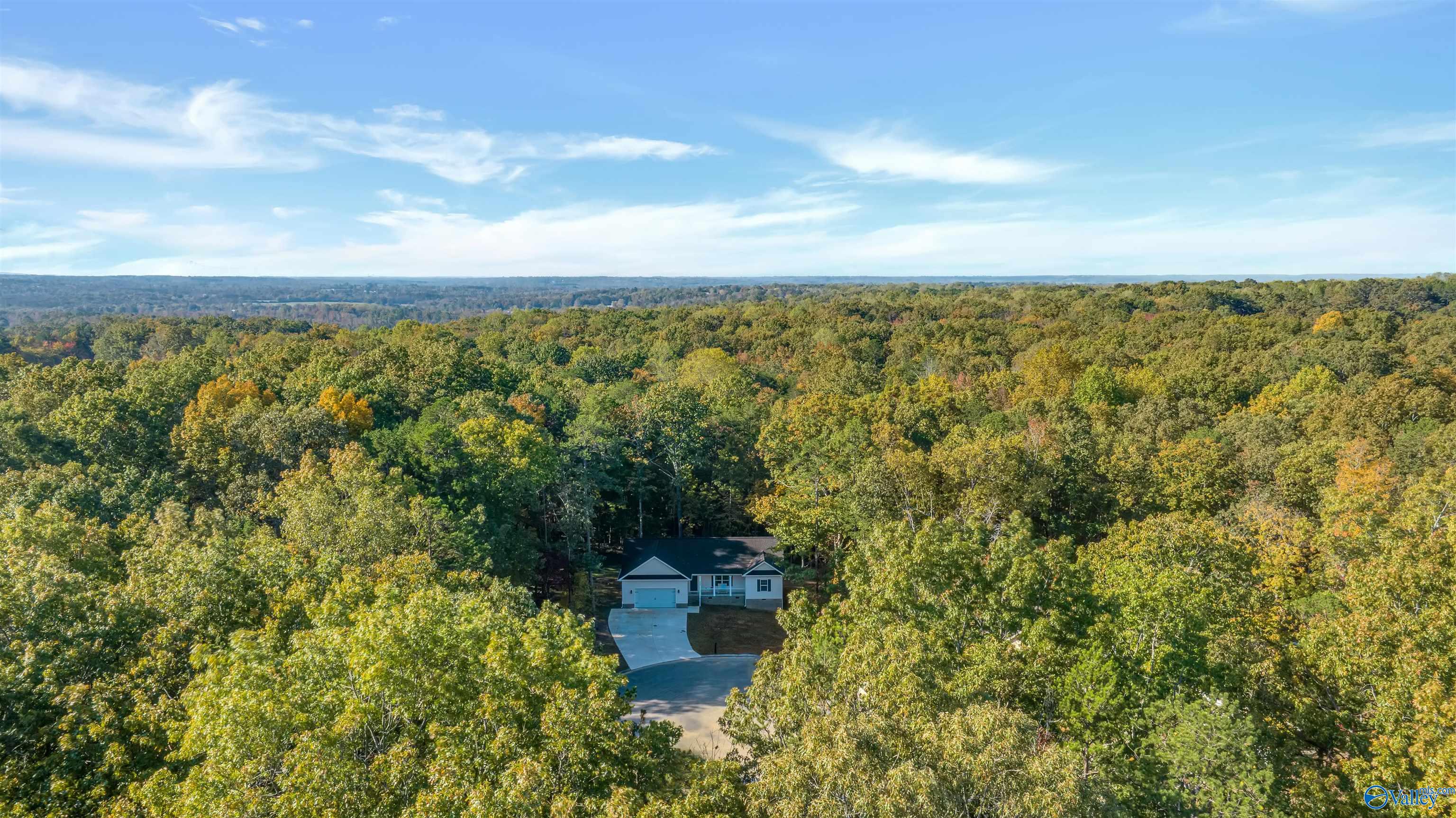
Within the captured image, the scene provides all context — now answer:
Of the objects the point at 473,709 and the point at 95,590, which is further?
the point at 95,590

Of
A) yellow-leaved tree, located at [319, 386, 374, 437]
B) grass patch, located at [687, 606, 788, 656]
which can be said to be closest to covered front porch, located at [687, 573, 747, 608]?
grass patch, located at [687, 606, 788, 656]

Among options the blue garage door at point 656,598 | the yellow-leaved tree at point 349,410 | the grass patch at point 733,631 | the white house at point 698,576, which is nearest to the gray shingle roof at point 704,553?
the white house at point 698,576

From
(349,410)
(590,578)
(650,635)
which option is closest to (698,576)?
(650,635)

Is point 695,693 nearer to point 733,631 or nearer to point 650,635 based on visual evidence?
point 650,635

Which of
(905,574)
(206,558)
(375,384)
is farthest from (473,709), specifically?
(375,384)

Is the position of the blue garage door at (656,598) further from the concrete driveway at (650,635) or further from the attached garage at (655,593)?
the concrete driveway at (650,635)

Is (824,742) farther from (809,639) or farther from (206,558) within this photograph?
(206,558)

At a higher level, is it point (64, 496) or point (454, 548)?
point (64, 496)
